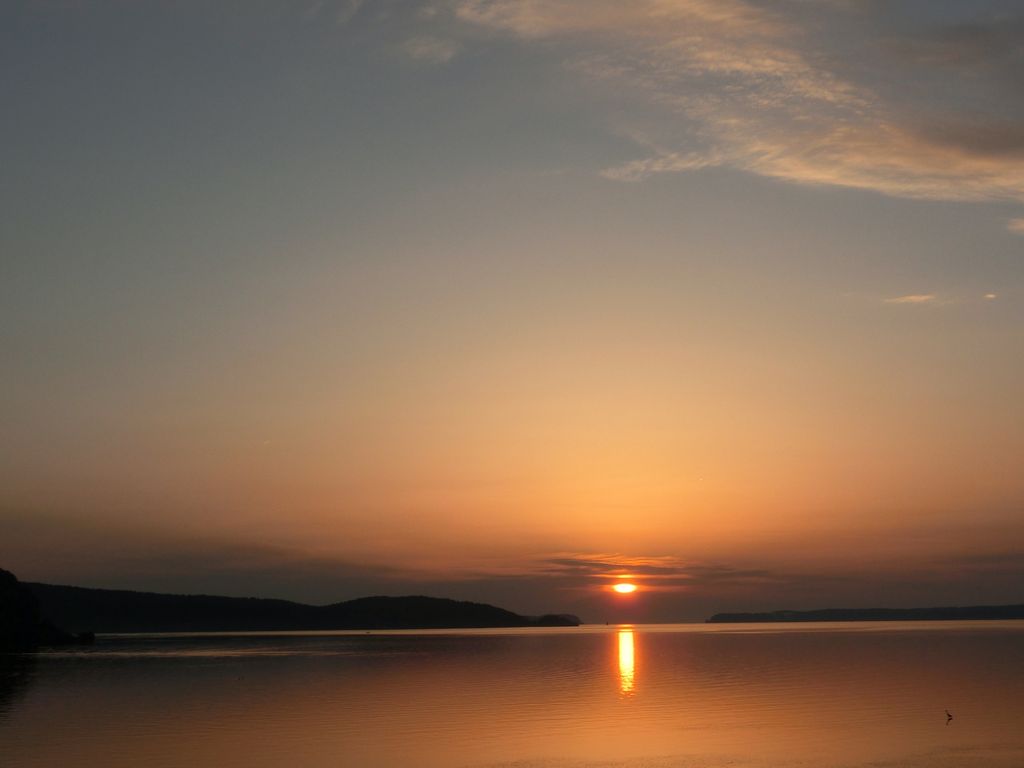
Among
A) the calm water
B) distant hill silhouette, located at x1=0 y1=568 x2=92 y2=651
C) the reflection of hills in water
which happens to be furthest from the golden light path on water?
distant hill silhouette, located at x1=0 y1=568 x2=92 y2=651

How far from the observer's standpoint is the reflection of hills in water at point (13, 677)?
46281 mm

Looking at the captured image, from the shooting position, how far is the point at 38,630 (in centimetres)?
12000

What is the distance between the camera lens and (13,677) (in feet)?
207

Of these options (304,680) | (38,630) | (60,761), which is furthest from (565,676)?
(38,630)

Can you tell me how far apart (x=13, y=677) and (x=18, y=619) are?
2206 inches

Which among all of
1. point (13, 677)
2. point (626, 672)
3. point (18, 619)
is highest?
point (18, 619)

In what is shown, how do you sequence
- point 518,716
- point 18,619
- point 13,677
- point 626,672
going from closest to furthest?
point 518,716 < point 13,677 < point 626,672 < point 18,619

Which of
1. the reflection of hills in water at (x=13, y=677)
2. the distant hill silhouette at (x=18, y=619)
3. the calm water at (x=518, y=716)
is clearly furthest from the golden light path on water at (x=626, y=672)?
the distant hill silhouette at (x=18, y=619)

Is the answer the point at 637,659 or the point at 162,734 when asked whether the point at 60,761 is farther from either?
the point at 637,659

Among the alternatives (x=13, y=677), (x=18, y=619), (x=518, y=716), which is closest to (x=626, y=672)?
(x=518, y=716)

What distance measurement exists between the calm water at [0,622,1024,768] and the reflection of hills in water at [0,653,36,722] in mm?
156

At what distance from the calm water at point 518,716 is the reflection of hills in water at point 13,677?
156 millimetres

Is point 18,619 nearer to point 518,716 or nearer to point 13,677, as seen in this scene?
point 13,677

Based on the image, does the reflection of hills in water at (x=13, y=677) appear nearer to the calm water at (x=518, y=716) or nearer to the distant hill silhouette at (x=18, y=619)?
the calm water at (x=518, y=716)
